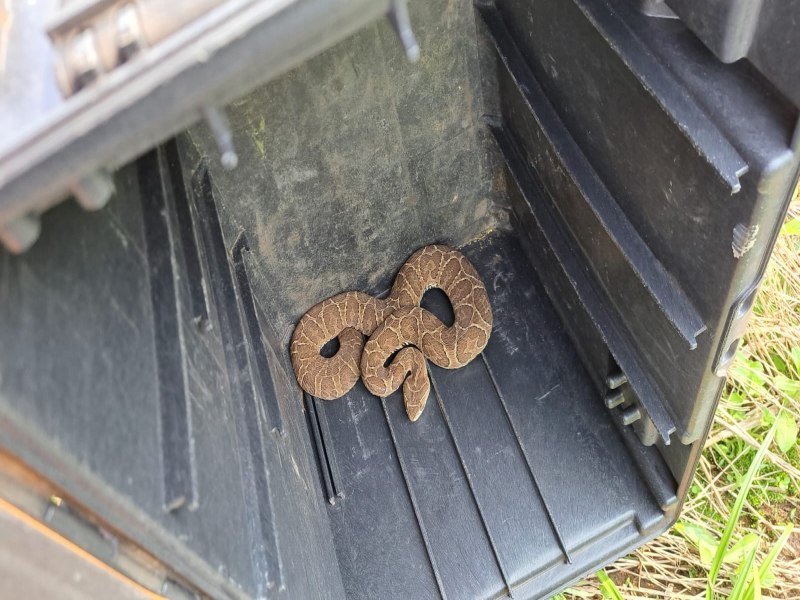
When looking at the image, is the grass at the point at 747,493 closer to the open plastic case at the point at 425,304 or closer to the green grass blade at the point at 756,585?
the green grass blade at the point at 756,585

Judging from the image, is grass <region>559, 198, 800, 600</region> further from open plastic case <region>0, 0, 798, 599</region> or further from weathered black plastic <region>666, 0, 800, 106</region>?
weathered black plastic <region>666, 0, 800, 106</region>

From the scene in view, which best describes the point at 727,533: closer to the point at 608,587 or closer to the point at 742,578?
the point at 742,578

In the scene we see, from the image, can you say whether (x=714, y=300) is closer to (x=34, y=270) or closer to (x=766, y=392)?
(x=34, y=270)

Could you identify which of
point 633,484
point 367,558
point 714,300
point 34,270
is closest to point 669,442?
point 633,484

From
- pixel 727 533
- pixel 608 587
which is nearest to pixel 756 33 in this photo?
pixel 727 533

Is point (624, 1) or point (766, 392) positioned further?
point (766, 392)

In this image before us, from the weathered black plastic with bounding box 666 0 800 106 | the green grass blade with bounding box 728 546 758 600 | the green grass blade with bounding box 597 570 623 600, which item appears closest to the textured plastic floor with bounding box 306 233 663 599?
the green grass blade with bounding box 597 570 623 600
